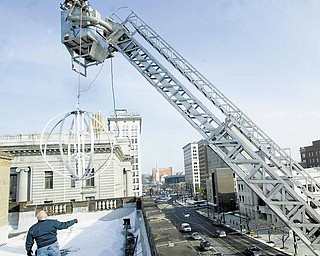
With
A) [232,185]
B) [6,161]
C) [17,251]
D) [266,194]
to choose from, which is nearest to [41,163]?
[6,161]

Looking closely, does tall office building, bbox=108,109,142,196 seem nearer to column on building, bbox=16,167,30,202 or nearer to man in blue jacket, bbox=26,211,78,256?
column on building, bbox=16,167,30,202

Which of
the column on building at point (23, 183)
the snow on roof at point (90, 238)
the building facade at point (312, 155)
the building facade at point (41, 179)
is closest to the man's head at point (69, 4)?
the snow on roof at point (90, 238)

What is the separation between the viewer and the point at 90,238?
12133mm

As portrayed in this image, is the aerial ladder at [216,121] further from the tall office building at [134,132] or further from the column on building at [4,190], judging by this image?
the tall office building at [134,132]

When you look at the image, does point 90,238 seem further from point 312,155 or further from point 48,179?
point 312,155

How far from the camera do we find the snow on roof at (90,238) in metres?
10.3

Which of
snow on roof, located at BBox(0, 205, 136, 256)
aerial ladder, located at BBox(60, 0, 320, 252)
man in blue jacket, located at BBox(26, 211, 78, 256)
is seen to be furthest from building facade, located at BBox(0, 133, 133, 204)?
man in blue jacket, located at BBox(26, 211, 78, 256)

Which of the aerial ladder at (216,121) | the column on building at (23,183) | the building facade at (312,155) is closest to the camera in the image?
the aerial ladder at (216,121)

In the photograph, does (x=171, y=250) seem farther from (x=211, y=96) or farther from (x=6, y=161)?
(x=6, y=161)

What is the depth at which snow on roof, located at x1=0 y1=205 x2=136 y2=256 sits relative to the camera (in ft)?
33.8

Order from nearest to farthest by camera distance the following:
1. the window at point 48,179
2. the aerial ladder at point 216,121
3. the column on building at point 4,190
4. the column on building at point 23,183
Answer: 1. the aerial ladder at point 216,121
2. the column on building at point 4,190
3. the column on building at point 23,183
4. the window at point 48,179

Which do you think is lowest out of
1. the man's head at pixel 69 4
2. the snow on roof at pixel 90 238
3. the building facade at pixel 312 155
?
the snow on roof at pixel 90 238

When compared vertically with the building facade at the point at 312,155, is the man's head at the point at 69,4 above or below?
above

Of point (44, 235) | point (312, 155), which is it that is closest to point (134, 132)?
point (312, 155)
